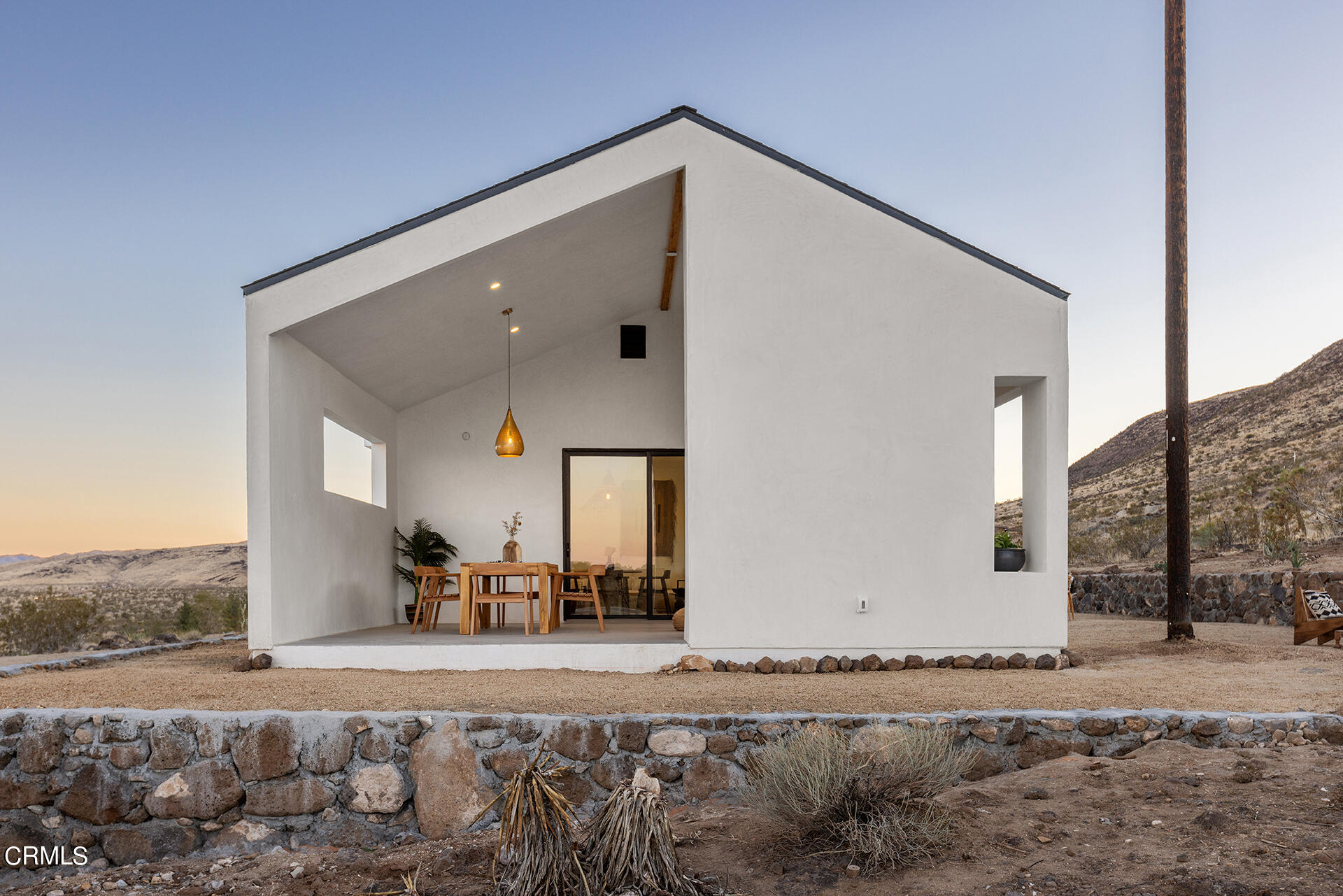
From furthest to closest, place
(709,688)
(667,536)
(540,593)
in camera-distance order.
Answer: (667,536) → (540,593) → (709,688)

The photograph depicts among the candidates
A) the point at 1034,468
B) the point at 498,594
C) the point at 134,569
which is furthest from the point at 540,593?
the point at 134,569

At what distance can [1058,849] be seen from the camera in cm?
308

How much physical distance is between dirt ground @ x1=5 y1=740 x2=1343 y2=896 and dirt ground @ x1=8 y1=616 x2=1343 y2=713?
2.19 ft

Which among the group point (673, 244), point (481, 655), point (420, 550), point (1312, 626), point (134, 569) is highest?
point (673, 244)

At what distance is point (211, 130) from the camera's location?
449 inches

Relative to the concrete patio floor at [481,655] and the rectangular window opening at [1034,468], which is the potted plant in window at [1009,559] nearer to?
the rectangular window opening at [1034,468]

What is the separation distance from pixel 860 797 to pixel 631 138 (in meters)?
4.94

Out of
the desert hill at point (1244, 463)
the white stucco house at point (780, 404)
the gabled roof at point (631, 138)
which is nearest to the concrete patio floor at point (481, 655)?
the white stucco house at point (780, 404)

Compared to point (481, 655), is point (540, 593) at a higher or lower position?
higher

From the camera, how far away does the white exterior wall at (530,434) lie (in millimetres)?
9688

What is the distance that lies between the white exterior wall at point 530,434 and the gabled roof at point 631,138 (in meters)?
3.59

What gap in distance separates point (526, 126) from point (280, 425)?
832 centimetres

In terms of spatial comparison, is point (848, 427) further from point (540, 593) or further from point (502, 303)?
point (502, 303)

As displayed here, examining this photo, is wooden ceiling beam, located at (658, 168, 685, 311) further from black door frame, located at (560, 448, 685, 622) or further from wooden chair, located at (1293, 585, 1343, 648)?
wooden chair, located at (1293, 585, 1343, 648)
